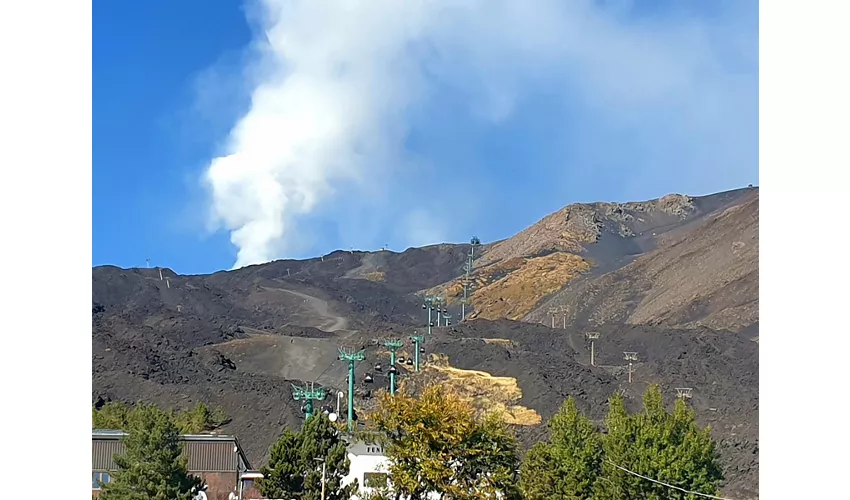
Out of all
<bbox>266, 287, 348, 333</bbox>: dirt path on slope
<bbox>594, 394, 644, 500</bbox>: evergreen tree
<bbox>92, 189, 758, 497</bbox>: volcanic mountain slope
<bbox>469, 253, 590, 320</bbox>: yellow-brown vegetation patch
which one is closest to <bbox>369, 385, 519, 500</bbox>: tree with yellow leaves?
<bbox>594, 394, 644, 500</bbox>: evergreen tree

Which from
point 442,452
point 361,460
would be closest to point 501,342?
point 361,460

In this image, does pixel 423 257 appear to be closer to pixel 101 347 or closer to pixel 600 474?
pixel 101 347

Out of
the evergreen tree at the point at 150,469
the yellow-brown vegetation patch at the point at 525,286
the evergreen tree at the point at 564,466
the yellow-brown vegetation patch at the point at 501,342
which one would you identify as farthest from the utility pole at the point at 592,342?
the evergreen tree at the point at 150,469

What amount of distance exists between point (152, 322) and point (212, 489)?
273ft

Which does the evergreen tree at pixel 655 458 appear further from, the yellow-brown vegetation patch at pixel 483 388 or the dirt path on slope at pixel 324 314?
the dirt path on slope at pixel 324 314

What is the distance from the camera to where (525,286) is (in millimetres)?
149750

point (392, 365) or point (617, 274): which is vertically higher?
point (617, 274)

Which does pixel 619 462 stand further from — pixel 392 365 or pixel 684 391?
pixel 684 391

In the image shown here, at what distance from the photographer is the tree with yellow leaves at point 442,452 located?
2230 centimetres

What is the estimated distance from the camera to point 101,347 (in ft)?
270

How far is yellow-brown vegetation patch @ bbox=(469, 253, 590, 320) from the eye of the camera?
473 feet

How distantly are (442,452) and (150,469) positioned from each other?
7571mm

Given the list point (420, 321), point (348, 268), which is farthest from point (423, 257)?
point (420, 321)

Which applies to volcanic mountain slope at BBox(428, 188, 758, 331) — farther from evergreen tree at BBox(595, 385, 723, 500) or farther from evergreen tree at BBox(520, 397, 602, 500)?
evergreen tree at BBox(520, 397, 602, 500)
